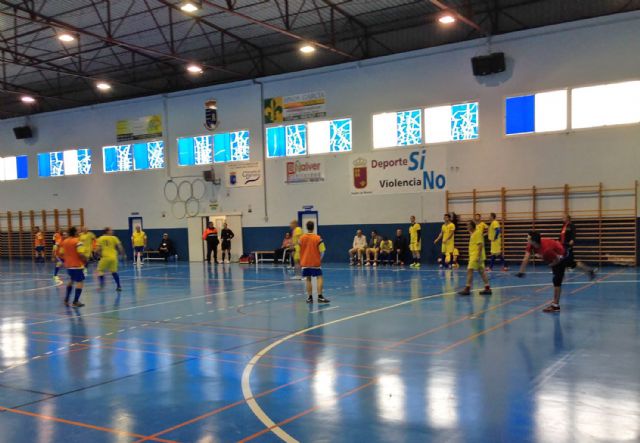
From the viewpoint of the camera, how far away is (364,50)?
2577 centimetres

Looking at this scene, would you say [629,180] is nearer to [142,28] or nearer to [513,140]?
[513,140]

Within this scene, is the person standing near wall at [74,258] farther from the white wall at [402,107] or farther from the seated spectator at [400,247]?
the white wall at [402,107]

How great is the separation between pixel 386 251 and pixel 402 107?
20.0 feet

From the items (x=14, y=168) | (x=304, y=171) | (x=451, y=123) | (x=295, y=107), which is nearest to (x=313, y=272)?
(x=451, y=123)

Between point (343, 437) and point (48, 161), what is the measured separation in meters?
35.3

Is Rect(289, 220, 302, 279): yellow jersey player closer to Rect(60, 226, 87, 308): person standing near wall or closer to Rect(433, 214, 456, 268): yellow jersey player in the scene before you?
Rect(433, 214, 456, 268): yellow jersey player

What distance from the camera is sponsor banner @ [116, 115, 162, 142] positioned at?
3186 centimetres

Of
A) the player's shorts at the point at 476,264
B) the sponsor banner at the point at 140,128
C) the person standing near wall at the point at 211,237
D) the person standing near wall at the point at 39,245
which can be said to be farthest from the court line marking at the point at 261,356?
the person standing near wall at the point at 39,245

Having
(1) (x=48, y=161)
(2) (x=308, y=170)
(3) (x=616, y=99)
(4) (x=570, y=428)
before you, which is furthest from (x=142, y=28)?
(4) (x=570, y=428)

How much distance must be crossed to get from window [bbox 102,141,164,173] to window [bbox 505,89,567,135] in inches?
715

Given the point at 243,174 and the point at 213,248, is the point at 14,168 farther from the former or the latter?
the point at 243,174

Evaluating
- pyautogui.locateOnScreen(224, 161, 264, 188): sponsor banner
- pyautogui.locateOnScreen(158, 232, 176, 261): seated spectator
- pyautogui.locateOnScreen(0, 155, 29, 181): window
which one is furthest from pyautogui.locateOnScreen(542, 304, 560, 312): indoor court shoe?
pyautogui.locateOnScreen(0, 155, 29, 181): window

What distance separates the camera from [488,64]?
22.6m

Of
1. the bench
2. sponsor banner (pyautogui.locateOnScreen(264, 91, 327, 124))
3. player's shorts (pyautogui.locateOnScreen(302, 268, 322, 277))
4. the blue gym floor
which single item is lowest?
the blue gym floor
